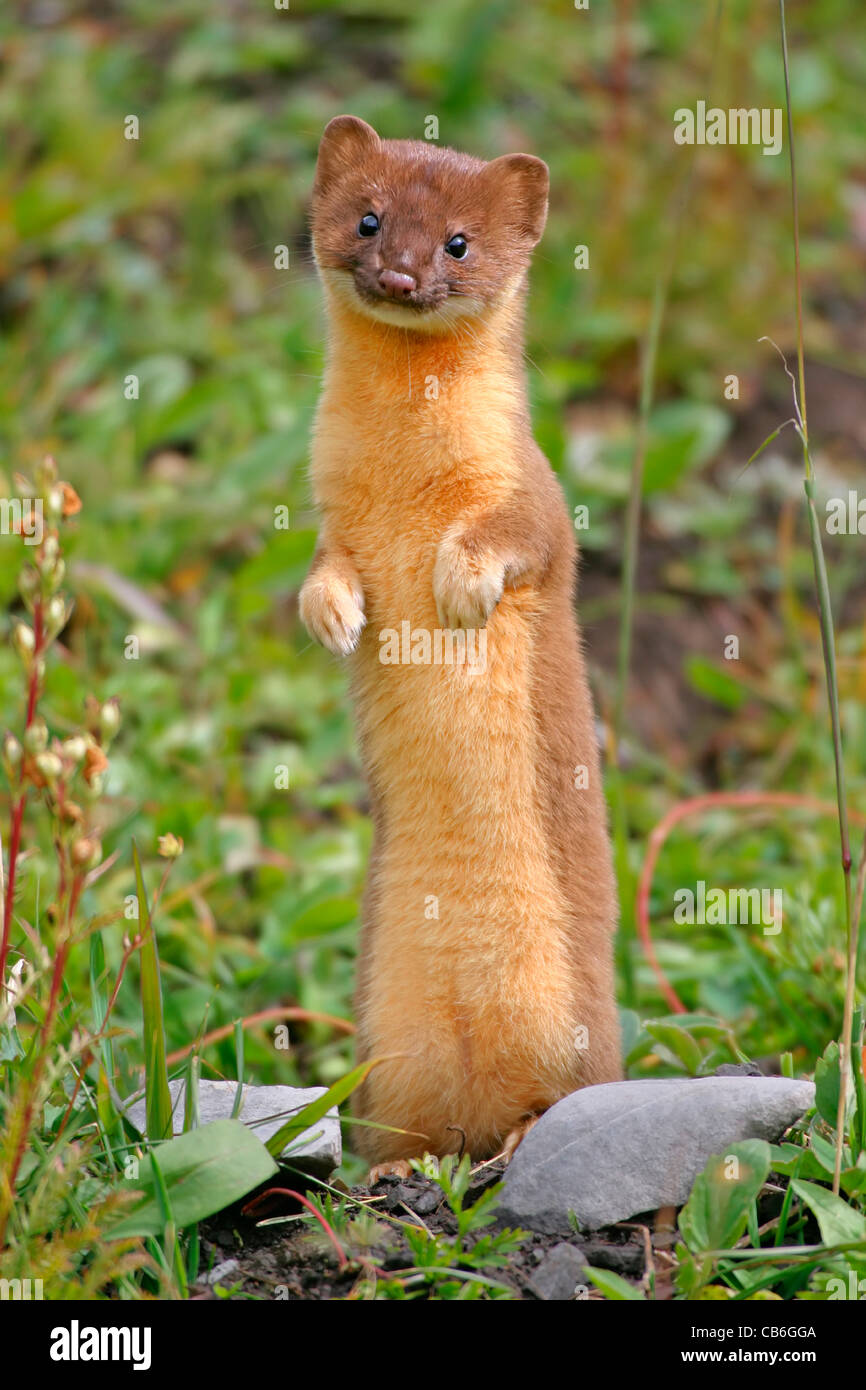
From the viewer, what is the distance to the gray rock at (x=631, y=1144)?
3.21 meters

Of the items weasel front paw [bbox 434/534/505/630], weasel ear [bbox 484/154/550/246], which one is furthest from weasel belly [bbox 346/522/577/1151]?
weasel ear [bbox 484/154/550/246]

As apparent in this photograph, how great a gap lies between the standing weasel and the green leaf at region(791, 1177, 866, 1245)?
696mm

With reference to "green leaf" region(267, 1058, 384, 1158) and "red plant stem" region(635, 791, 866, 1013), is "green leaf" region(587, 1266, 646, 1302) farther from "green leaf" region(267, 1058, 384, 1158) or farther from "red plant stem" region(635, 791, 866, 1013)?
"red plant stem" region(635, 791, 866, 1013)

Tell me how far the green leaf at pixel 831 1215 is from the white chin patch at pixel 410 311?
2076mm

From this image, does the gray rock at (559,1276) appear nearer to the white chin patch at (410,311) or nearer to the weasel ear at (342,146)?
the white chin patch at (410,311)

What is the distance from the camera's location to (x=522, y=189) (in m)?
3.73

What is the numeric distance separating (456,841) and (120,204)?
18.4 feet

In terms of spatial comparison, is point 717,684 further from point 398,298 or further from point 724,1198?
point 724,1198

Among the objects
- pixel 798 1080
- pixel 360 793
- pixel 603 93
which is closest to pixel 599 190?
pixel 603 93

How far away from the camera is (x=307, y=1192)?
3.30 meters

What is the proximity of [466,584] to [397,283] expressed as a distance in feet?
2.30

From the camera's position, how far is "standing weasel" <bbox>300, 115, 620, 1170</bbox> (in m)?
3.58

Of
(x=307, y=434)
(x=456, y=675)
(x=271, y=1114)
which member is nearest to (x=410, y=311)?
(x=456, y=675)

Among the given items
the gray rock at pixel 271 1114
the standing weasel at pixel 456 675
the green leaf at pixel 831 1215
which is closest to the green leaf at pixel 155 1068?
the gray rock at pixel 271 1114
